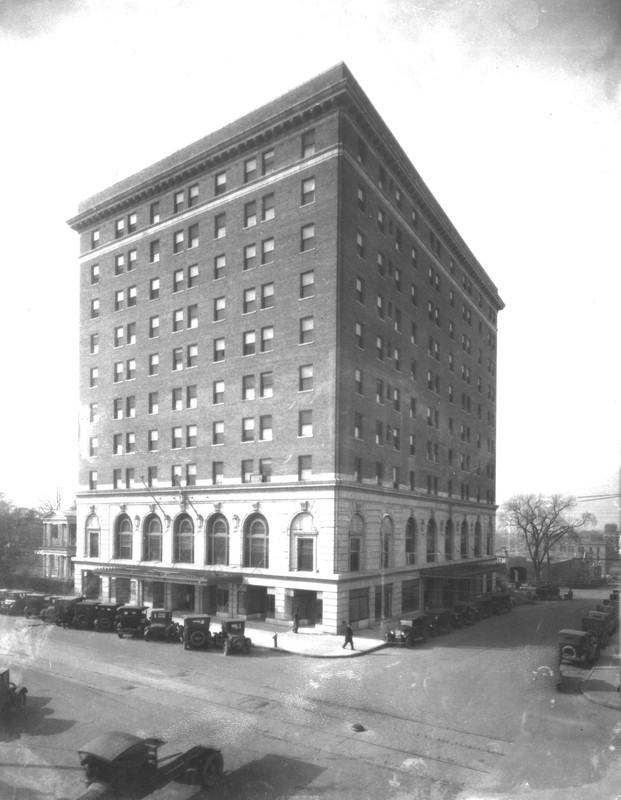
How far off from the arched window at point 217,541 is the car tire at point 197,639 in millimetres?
11571

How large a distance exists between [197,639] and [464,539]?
34.9 meters

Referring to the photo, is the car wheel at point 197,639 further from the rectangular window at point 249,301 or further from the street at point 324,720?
the rectangular window at point 249,301

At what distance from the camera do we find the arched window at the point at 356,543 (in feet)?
125

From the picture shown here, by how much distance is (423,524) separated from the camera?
48.4m

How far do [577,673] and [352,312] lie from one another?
75.0ft

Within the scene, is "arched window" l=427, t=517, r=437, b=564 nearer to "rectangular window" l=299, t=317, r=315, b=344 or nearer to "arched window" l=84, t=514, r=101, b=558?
"rectangular window" l=299, t=317, r=315, b=344

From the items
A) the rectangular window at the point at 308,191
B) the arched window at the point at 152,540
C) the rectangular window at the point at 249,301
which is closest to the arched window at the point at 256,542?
the arched window at the point at 152,540

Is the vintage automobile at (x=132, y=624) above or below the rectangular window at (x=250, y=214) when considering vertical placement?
below

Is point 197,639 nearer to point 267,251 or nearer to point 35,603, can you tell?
point 35,603

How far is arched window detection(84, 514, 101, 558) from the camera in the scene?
49.4 metres

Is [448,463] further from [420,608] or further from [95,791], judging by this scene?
[95,791]

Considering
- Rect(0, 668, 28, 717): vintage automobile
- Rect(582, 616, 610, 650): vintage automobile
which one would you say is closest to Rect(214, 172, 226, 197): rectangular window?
Rect(0, 668, 28, 717): vintage automobile

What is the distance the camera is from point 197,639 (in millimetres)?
29750

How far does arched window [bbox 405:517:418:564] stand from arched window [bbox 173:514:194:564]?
50.7ft
